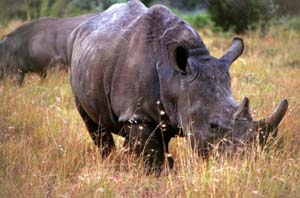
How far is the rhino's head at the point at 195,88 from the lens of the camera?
5109 mm

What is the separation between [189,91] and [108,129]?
143 centimetres

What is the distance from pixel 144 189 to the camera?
5184 mm

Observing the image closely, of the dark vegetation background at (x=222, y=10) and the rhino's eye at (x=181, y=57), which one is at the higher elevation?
the rhino's eye at (x=181, y=57)

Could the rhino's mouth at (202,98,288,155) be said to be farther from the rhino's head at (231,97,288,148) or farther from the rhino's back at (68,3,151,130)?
the rhino's back at (68,3,151,130)

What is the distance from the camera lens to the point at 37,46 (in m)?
12.4

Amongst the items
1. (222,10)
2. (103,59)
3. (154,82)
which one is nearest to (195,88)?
(154,82)

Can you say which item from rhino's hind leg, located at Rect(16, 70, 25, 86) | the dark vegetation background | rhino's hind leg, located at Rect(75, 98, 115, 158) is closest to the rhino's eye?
rhino's hind leg, located at Rect(75, 98, 115, 158)

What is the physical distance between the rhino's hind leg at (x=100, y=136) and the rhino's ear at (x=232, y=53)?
1556mm

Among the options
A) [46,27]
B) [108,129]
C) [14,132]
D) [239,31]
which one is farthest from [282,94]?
[239,31]

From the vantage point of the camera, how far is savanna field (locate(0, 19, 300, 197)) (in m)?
4.82

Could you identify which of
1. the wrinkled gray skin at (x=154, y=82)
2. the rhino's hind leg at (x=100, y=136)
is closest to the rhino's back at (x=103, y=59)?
the wrinkled gray skin at (x=154, y=82)

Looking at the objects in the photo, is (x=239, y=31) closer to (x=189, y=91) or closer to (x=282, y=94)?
(x=282, y=94)

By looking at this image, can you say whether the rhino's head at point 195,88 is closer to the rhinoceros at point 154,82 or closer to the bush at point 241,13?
the rhinoceros at point 154,82

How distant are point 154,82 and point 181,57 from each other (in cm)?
33
